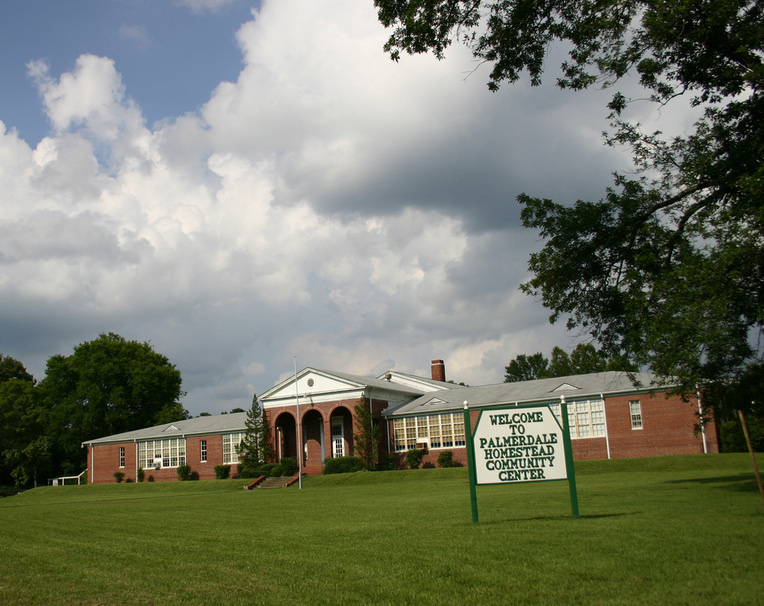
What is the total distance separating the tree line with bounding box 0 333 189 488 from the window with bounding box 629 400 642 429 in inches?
2007

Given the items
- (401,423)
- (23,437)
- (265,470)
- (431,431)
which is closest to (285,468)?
(265,470)

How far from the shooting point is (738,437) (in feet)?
110

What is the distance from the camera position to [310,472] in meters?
46.6

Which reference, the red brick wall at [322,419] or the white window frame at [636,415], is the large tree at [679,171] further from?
the red brick wall at [322,419]

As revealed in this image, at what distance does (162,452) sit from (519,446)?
1992 inches

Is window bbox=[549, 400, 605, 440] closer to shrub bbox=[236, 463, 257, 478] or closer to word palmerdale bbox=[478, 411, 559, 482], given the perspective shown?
shrub bbox=[236, 463, 257, 478]

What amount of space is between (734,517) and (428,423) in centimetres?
3486

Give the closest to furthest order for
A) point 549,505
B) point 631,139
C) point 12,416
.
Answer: point 549,505, point 631,139, point 12,416

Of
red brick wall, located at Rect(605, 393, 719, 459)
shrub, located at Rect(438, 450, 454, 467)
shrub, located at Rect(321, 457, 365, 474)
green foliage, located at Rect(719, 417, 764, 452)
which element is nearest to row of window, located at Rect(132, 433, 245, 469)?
shrub, located at Rect(321, 457, 365, 474)

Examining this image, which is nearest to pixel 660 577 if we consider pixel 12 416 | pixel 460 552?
pixel 460 552

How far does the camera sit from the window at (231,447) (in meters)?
51.0

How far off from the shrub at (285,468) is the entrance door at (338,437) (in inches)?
131

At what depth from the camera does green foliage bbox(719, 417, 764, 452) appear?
32.9 metres

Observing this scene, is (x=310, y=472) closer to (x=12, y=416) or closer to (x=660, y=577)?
(x=12, y=416)
